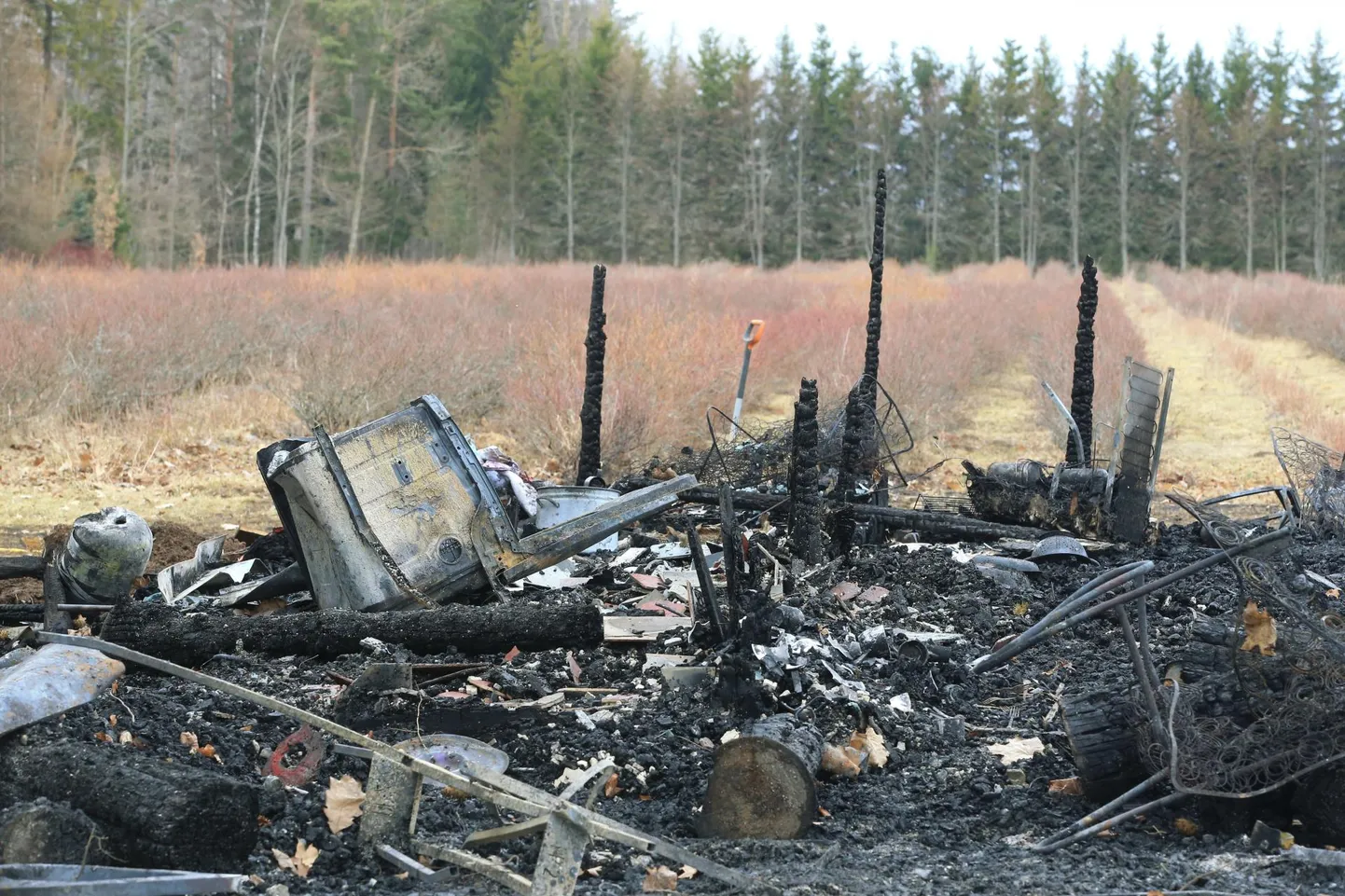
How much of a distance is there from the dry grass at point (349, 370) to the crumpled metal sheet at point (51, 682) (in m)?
5.32

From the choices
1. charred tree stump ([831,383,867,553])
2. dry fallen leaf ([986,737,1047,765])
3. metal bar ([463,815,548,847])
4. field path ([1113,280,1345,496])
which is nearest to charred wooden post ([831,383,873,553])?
charred tree stump ([831,383,867,553])

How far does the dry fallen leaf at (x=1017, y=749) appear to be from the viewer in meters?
4.68


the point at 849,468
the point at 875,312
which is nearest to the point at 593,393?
the point at 875,312

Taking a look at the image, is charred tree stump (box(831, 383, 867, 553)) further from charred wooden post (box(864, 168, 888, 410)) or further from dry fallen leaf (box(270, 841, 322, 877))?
dry fallen leaf (box(270, 841, 322, 877))

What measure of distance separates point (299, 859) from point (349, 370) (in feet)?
29.9

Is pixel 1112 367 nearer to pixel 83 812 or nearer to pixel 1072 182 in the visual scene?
pixel 83 812

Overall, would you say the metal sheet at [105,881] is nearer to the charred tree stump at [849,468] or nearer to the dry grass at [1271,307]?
the charred tree stump at [849,468]

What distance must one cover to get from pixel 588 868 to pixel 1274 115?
64.0 meters

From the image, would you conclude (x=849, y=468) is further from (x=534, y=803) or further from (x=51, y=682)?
(x=51, y=682)

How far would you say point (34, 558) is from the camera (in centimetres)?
673

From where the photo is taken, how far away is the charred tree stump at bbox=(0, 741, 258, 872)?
135 inches

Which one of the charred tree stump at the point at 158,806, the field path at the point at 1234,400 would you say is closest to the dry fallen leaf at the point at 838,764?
the charred tree stump at the point at 158,806

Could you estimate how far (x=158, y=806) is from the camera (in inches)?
→ 135

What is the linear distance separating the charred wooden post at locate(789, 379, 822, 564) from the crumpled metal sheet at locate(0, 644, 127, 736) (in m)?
3.57
